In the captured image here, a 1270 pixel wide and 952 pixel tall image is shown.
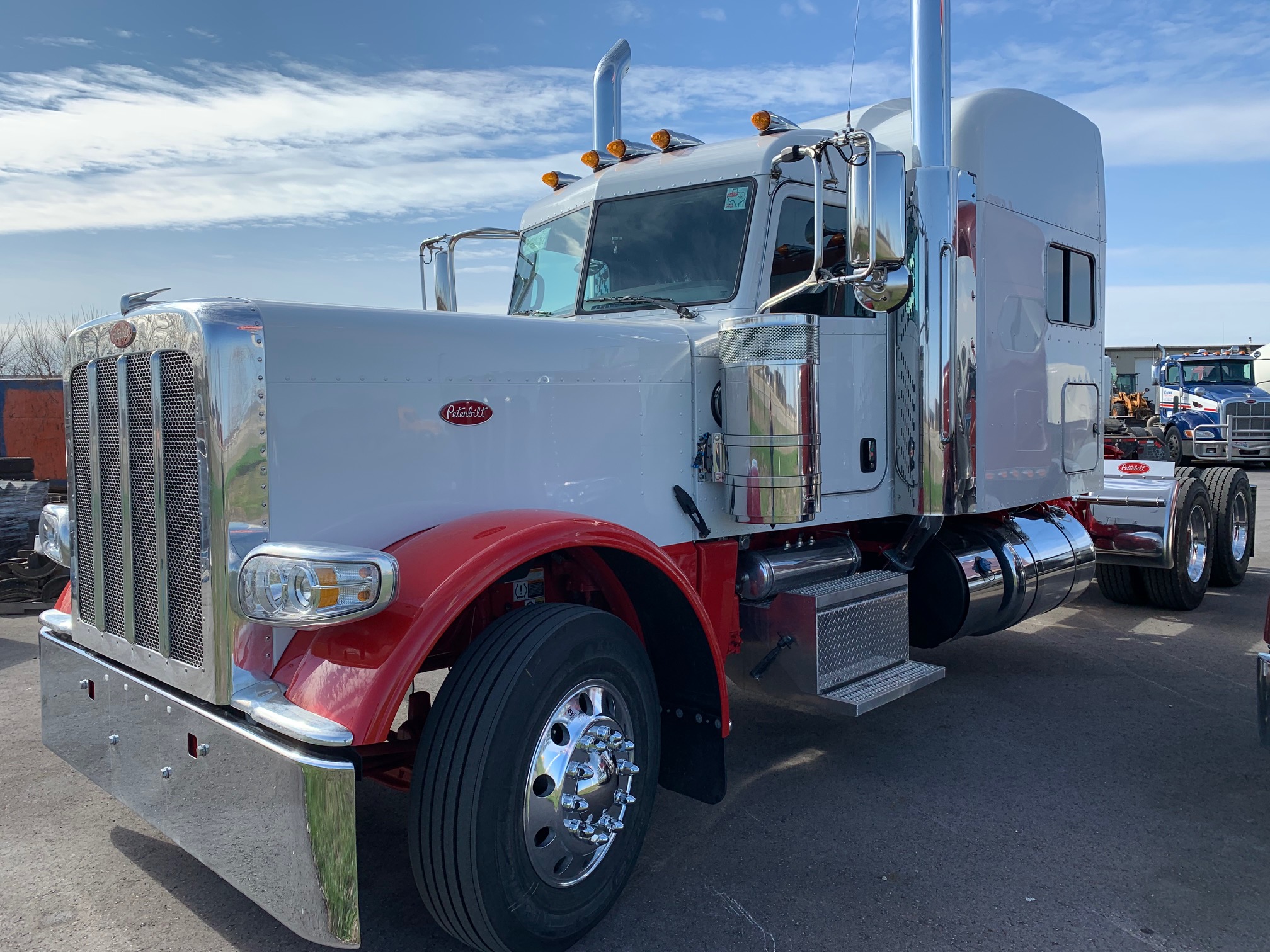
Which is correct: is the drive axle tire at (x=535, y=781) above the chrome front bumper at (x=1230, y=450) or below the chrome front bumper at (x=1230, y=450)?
below

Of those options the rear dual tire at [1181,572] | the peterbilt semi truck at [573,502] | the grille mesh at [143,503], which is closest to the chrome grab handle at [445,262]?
the peterbilt semi truck at [573,502]

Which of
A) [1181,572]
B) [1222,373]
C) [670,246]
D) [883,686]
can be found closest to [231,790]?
[883,686]

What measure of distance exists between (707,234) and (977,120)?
62.1 inches

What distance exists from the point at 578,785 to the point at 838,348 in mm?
2123

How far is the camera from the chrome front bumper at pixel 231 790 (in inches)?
91.4

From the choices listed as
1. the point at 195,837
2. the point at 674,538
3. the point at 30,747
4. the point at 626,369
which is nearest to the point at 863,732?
the point at 674,538

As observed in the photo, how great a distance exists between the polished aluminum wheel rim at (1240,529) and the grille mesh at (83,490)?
8470 millimetres

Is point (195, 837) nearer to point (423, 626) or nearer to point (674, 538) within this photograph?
point (423, 626)

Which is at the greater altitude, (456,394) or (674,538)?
(456,394)

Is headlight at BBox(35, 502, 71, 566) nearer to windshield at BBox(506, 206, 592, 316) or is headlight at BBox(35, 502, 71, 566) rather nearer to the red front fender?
the red front fender

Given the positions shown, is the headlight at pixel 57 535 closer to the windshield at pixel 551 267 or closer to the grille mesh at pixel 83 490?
the grille mesh at pixel 83 490

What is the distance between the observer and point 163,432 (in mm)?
2762

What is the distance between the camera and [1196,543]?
7738 millimetres

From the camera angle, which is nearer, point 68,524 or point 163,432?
point 163,432
